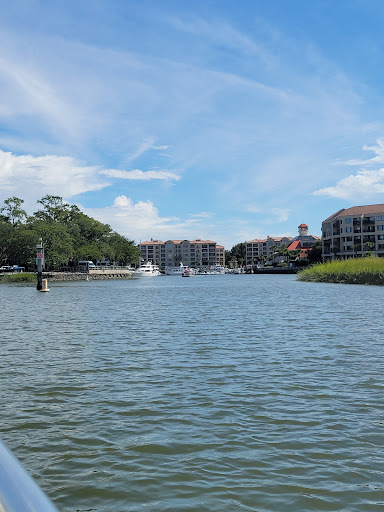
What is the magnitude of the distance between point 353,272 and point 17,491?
232 ft

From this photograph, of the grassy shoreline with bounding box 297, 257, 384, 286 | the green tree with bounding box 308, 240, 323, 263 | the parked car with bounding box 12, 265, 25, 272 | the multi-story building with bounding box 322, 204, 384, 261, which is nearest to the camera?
the grassy shoreline with bounding box 297, 257, 384, 286

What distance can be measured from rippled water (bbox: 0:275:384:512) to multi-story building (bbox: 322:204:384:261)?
12300cm

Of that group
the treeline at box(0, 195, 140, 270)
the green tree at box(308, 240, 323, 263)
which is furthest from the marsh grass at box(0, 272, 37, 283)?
the green tree at box(308, 240, 323, 263)

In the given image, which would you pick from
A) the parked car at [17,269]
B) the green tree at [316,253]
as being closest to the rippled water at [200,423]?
the parked car at [17,269]

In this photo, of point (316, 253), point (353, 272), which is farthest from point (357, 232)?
point (353, 272)

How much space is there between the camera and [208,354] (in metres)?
15.4

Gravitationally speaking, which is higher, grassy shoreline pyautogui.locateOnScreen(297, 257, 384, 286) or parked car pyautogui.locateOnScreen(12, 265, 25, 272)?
parked car pyautogui.locateOnScreen(12, 265, 25, 272)

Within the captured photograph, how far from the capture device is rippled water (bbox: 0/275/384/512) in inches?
242

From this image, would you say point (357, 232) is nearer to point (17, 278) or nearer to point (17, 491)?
point (17, 278)

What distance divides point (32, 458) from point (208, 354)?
8.51 meters

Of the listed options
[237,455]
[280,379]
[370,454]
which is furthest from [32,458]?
[280,379]

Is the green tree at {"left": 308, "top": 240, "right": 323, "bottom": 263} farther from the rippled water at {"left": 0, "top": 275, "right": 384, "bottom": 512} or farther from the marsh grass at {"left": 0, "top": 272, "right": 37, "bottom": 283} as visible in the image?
the rippled water at {"left": 0, "top": 275, "right": 384, "bottom": 512}

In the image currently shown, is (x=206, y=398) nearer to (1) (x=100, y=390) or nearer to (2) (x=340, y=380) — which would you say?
(1) (x=100, y=390)

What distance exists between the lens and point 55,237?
4390 inches
